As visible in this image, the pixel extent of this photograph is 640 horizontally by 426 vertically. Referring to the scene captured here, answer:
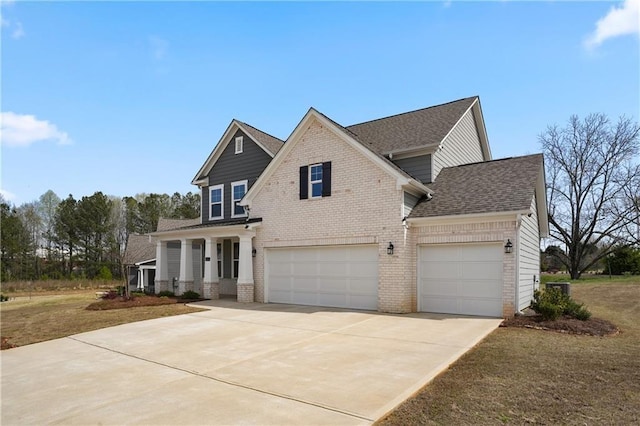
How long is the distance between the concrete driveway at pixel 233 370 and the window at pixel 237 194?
9.89 meters

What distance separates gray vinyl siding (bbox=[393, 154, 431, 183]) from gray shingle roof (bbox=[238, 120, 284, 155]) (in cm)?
713

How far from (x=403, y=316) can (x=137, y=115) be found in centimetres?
1314

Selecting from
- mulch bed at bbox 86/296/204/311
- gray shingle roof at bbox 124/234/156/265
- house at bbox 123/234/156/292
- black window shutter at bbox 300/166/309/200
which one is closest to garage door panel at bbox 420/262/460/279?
black window shutter at bbox 300/166/309/200

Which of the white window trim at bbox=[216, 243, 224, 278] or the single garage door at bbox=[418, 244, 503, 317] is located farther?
the white window trim at bbox=[216, 243, 224, 278]

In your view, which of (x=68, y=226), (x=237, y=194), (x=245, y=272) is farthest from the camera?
(x=68, y=226)

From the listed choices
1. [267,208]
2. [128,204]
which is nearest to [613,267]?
[267,208]

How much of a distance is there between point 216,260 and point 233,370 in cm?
1280

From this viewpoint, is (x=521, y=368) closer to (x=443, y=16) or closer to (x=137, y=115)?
(x=443, y=16)

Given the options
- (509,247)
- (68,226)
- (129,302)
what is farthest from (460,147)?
(68,226)

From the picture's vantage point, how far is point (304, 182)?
16.3 meters

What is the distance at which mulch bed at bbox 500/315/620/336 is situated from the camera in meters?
9.88

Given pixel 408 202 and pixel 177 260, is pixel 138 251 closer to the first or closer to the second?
pixel 177 260

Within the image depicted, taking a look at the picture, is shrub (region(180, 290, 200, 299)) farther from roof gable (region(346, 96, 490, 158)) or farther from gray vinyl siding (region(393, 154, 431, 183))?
gray vinyl siding (region(393, 154, 431, 183))

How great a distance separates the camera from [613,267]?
40469 millimetres
